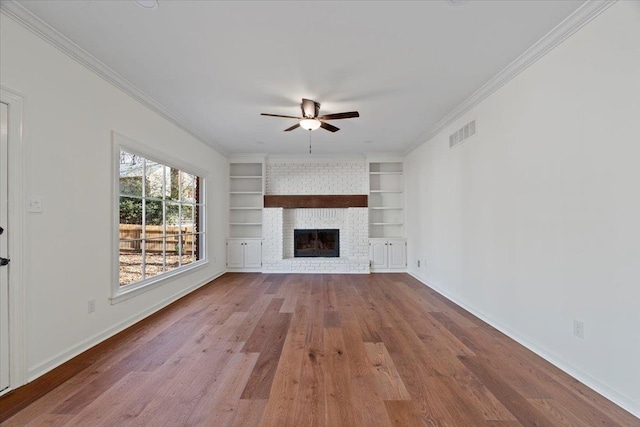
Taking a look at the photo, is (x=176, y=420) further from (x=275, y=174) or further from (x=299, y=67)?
(x=275, y=174)

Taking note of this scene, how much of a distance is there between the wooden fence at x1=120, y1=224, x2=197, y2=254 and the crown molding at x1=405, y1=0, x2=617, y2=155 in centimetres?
435

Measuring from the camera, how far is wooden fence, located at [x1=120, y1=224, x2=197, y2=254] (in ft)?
10.5

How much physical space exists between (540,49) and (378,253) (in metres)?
4.55

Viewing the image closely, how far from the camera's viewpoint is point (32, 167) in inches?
82.4

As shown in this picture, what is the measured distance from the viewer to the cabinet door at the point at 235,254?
636cm

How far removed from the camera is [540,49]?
235cm

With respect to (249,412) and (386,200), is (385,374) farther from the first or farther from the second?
(386,200)

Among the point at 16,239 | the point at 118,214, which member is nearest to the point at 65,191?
the point at 16,239

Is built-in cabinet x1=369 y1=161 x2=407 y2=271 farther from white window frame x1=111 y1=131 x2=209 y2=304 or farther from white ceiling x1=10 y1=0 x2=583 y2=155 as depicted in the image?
white window frame x1=111 y1=131 x2=209 y2=304

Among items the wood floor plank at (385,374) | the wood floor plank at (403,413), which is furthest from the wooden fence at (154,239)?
the wood floor plank at (403,413)

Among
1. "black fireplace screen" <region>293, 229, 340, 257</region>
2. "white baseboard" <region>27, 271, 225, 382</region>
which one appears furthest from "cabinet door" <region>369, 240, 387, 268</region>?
"white baseboard" <region>27, 271, 225, 382</region>

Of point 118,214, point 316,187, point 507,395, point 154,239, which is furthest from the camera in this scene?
point 316,187

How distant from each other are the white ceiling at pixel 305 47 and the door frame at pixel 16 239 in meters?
0.78

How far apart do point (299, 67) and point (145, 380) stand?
9.70 ft
